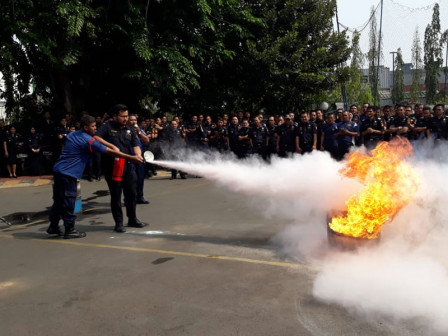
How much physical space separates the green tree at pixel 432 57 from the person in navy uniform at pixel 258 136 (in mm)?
38285

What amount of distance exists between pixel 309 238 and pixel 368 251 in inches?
38.1

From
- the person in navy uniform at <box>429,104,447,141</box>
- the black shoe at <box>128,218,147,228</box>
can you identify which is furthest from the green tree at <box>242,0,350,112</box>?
the black shoe at <box>128,218,147,228</box>

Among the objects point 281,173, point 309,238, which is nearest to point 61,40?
point 281,173

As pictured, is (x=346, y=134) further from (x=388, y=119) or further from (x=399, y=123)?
(x=388, y=119)

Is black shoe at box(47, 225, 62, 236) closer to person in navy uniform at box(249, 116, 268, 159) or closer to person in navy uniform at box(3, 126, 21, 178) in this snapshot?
person in navy uniform at box(249, 116, 268, 159)

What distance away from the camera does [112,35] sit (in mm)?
15484

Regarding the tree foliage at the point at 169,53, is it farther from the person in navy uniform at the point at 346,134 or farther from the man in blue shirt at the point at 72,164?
the man in blue shirt at the point at 72,164

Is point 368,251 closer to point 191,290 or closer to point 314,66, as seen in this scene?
point 191,290

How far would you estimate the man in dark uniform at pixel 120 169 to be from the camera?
691cm

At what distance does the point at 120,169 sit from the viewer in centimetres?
688

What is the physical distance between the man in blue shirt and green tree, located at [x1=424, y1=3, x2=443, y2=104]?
153 ft

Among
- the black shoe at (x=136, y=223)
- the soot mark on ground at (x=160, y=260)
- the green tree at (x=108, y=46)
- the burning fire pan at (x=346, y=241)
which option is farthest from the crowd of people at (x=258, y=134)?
the burning fire pan at (x=346, y=241)

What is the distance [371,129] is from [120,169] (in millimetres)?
7598

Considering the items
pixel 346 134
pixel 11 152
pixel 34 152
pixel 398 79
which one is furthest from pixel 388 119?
pixel 398 79
